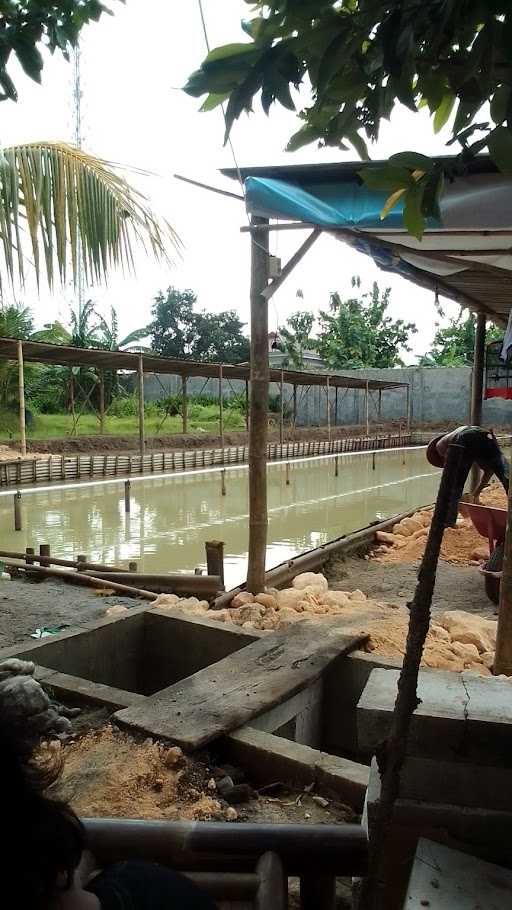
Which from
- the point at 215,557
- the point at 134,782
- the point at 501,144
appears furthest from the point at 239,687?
the point at 215,557

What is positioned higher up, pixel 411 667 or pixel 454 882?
pixel 411 667

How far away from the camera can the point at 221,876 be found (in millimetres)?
1504

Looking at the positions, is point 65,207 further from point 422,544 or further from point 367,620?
point 422,544

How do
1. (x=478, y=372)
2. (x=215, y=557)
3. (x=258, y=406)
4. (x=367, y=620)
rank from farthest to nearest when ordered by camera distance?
(x=478, y=372) < (x=215, y=557) < (x=258, y=406) < (x=367, y=620)

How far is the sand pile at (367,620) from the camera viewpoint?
401 cm

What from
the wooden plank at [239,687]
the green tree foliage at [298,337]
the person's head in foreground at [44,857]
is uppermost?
the green tree foliage at [298,337]

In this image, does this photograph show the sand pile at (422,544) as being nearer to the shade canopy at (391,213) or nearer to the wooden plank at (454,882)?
the shade canopy at (391,213)

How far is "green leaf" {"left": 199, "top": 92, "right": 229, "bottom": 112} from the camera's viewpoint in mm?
1269

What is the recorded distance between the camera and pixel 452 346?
125ft

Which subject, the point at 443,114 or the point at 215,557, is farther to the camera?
the point at 215,557

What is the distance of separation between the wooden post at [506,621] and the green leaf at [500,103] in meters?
2.63

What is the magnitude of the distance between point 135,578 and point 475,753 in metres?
4.79

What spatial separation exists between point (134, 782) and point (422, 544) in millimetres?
6706

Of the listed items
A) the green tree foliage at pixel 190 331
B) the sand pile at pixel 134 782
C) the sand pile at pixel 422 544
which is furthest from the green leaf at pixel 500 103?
the green tree foliage at pixel 190 331
